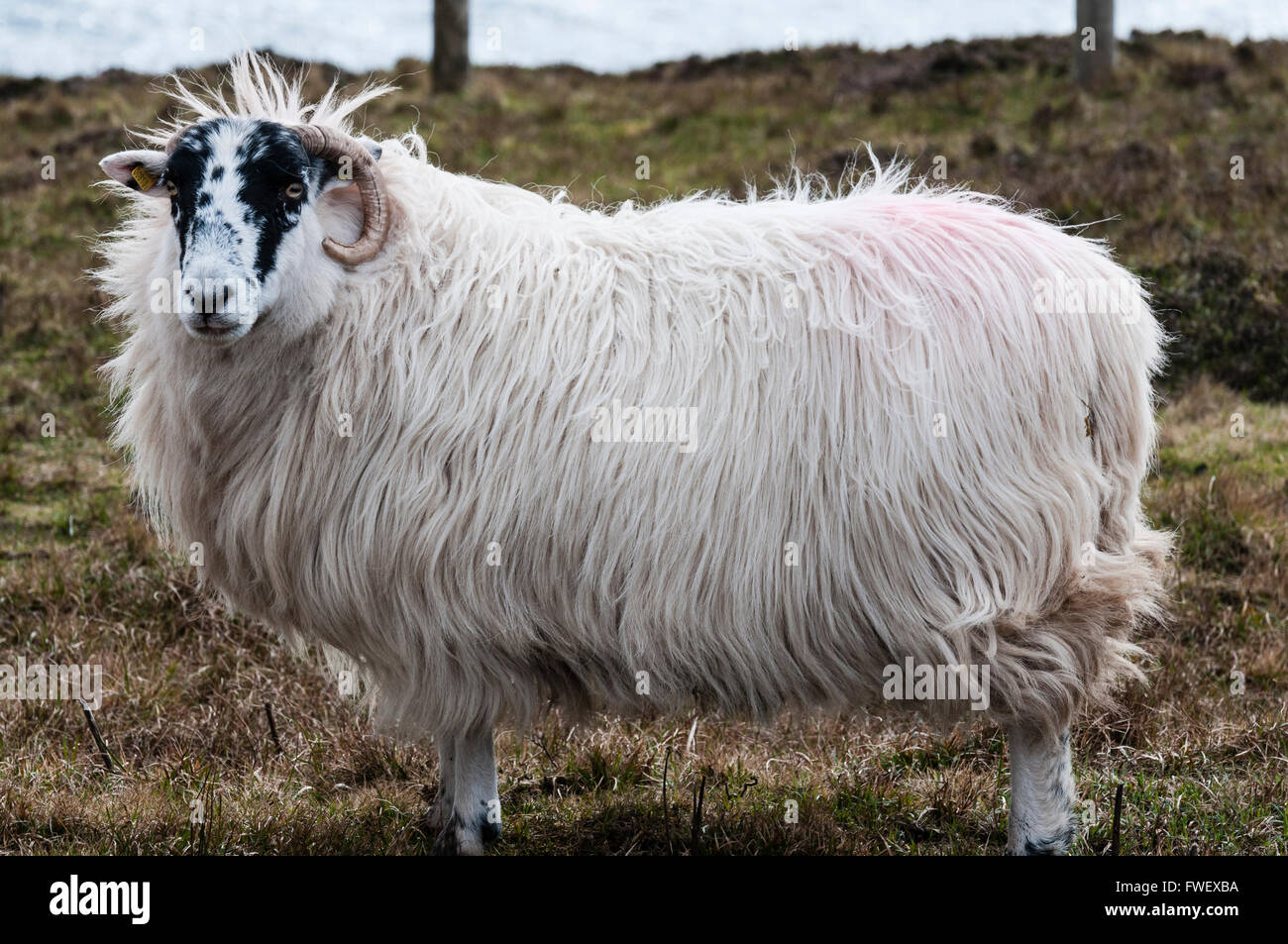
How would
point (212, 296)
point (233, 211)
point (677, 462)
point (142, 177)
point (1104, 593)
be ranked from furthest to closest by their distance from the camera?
point (142, 177) → point (1104, 593) → point (677, 462) → point (233, 211) → point (212, 296)

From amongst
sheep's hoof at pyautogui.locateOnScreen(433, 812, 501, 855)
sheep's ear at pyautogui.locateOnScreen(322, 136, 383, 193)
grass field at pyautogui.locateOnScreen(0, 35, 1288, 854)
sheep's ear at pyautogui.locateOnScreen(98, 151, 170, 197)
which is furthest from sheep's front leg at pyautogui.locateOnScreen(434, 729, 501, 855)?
sheep's ear at pyautogui.locateOnScreen(98, 151, 170, 197)

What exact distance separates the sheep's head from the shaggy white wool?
8 centimetres

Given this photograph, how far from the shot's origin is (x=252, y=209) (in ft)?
11.1

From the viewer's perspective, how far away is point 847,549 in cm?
347

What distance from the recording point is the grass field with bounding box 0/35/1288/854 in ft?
13.4

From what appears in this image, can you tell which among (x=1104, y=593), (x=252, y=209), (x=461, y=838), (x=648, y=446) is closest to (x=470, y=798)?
(x=461, y=838)

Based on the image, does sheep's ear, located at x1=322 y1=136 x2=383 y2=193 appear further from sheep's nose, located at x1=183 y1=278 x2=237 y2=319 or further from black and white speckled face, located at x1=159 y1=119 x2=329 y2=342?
sheep's nose, located at x1=183 y1=278 x2=237 y2=319

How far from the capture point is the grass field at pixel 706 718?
408 cm

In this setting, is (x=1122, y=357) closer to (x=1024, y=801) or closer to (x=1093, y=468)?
(x=1093, y=468)

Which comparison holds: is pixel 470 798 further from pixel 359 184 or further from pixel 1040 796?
pixel 359 184

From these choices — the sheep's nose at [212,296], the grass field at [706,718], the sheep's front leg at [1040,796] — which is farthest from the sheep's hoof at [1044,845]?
the sheep's nose at [212,296]

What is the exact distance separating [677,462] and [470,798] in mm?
1349

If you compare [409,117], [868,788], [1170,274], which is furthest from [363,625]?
[409,117]

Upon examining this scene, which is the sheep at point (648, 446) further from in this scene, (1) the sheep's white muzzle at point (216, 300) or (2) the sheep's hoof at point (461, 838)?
(2) the sheep's hoof at point (461, 838)
